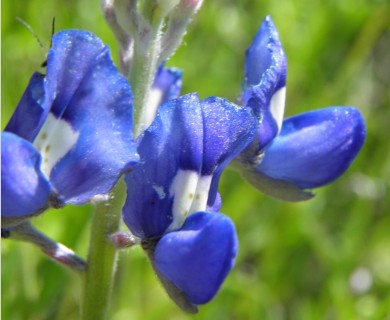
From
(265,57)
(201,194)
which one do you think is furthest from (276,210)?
(201,194)

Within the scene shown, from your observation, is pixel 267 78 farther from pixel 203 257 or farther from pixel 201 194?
pixel 203 257

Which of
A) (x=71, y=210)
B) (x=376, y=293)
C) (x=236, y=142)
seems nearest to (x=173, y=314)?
(x=71, y=210)

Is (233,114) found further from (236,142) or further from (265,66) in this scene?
(265,66)

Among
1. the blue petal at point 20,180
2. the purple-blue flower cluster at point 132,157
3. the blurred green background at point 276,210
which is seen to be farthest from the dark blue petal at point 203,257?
the blurred green background at point 276,210

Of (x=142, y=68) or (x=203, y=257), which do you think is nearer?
(x=203, y=257)

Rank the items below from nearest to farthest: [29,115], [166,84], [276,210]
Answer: [29,115], [166,84], [276,210]

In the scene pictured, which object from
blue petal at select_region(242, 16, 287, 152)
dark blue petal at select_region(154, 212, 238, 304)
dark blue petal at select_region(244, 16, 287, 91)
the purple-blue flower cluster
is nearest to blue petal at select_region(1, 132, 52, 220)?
the purple-blue flower cluster

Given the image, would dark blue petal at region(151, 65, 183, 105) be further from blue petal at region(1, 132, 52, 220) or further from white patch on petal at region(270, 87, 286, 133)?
blue petal at region(1, 132, 52, 220)
